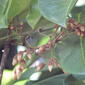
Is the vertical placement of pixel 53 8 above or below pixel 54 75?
above

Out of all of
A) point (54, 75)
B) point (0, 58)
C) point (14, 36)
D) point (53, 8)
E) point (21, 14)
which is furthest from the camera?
point (0, 58)

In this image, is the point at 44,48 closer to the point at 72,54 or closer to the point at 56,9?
the point at 72,54

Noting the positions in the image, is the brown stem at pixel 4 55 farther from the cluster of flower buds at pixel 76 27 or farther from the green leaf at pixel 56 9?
the green leaf at pixel 56 9

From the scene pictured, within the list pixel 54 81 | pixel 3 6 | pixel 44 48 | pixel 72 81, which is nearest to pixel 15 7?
pixel 3 6

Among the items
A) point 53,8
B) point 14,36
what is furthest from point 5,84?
point 53,8

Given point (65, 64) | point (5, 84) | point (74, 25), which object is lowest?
point (5, 84)

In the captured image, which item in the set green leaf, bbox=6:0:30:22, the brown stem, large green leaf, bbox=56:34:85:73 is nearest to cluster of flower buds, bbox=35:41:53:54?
large green leaf, bbox=56:34:85:73

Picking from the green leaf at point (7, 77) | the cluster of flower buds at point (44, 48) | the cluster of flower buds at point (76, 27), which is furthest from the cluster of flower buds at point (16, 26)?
the green leaf at point (7, 77)

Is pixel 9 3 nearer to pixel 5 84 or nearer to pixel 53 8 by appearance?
pixel 53 8
